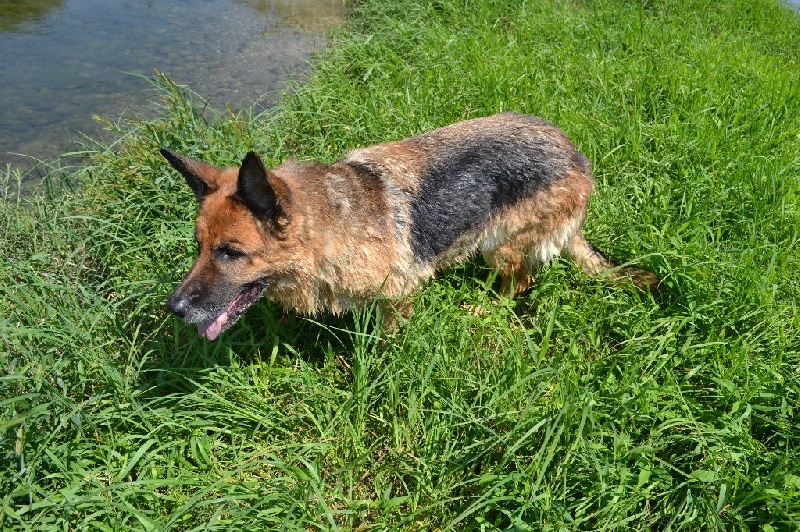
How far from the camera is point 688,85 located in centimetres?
530

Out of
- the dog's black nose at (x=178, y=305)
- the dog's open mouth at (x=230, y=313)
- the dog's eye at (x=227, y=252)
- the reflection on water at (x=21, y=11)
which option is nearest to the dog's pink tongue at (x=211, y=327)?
the dog's open mouth at (x=230, y=313)

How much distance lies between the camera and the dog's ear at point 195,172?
9.13 feet

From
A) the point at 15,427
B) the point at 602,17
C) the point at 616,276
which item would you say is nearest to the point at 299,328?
the point at 15,427

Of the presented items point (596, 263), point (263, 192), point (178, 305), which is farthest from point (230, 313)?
point (596, 263)

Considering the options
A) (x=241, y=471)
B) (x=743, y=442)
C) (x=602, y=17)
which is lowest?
(x=241, y=471)

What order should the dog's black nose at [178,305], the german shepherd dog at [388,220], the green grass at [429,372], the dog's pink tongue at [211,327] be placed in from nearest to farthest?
1. the green grass at [429,372]
2. the dog's black nose at [178,305]
3. the german shepherd dog at [388,220]
4. the dog's pink tongue at [211,327]

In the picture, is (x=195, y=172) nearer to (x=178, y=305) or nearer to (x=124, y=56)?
(x=178, y=305)

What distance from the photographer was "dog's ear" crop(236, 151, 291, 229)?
2498mm

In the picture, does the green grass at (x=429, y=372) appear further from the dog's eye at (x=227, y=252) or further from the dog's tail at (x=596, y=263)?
the dog's eye at (x=227, y=252)

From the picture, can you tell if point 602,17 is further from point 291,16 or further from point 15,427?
point 15,427

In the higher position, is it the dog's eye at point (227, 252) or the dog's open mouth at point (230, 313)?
the dog's eye at point (227, 252)

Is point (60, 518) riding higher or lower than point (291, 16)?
lower

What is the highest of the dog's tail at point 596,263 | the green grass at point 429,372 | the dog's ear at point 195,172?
the dog's ear at point 195,172

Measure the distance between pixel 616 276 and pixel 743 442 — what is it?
126 cm
